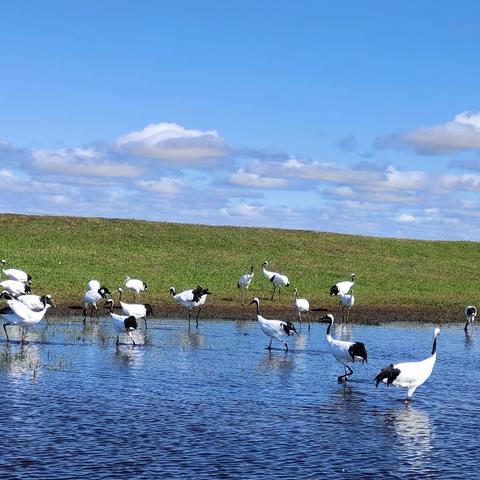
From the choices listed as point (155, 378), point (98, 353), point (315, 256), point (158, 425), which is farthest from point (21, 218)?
point (158, 425)

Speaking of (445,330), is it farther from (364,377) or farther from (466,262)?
(466,262)

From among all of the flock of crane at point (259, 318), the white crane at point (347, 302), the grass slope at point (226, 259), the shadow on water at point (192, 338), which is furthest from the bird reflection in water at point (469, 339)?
the shadow on water at point (192, 338)

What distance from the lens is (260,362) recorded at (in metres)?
28.2

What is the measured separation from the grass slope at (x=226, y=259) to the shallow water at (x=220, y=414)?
17.4m

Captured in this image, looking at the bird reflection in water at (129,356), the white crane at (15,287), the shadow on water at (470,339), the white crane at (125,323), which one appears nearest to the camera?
the bird reflection in water at (129,356)

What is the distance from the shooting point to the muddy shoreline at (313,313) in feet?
136

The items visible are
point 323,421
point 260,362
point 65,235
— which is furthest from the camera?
point 65,235

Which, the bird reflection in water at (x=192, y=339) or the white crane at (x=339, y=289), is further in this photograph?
the white crane at (x=339, y=289)

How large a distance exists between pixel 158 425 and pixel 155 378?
5.52 metres

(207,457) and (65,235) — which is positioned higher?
(65,235)

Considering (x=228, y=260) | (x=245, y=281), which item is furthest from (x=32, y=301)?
(x=228, y=260)

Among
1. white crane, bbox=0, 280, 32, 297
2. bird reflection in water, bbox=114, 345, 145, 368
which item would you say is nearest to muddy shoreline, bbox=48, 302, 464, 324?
white crane, bbox=0, 280, 32, 297

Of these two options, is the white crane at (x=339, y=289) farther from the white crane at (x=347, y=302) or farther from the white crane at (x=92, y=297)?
the white crane at (x=92, y=297)

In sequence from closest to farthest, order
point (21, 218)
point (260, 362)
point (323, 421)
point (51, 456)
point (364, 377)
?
1. point (51, 456)
2. point (323, 421)
3. point (364, 377)
4. point (260, 362)
5. point (21, 218)
